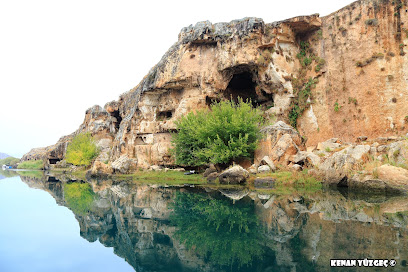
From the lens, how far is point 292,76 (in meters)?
32.0

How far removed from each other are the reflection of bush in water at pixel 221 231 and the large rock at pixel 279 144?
11.5 m

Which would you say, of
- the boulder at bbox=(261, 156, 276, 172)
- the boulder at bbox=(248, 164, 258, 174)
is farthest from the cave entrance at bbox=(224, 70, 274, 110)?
the boulder at bbox=(248, 164, 258, 174)

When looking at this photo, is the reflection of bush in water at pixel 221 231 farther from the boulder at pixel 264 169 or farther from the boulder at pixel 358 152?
the boulder at pixel 358 152

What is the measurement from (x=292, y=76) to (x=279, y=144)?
38.3 feet

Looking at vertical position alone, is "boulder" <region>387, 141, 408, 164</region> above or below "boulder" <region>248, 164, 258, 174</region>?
above

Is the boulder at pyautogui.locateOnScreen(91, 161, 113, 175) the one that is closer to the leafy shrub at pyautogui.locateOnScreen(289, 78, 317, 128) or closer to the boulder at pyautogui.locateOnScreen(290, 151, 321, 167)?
the leafy shrub at pyautogui.locateOnScreen(289, 78, 317, 128)

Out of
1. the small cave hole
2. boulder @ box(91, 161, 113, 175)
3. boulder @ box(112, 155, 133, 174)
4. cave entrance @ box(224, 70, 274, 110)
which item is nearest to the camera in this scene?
cave entrance @ box(224, 70, 274, 110)

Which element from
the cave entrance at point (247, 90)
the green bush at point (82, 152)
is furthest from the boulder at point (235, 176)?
the green bush at point (82, 152)

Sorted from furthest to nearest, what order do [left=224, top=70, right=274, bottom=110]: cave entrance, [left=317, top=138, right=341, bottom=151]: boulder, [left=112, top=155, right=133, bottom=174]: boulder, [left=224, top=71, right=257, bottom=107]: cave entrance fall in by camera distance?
[left=224, top=71, right=257, bottom=107]: cave entrance, [left=112, top=155, right=133, bottom=174]: boulder, [left=224, top=70, right=274, bottom=110]: cave entrance, [left=317, top=138, right=341, bottom=151]: boulder

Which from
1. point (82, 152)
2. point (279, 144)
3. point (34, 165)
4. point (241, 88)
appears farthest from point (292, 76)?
point (34, 165)

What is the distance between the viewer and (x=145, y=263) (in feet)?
20.4

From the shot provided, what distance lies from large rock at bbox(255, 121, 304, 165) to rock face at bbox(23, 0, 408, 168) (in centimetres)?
8

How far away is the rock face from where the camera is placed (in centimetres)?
2664

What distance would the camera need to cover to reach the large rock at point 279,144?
2322cm
